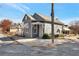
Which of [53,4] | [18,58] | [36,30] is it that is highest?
[53,4]

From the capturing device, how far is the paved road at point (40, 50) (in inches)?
236

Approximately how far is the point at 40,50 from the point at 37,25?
42cm

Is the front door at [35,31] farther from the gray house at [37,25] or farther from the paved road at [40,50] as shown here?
the paved road at [40,50]

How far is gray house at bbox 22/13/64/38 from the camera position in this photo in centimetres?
610

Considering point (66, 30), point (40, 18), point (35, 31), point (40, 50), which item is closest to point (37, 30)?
point (35, 31)

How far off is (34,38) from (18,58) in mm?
484

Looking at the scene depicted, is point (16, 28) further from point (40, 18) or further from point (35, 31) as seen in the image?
point (40, 18)

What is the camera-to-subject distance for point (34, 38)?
616cm

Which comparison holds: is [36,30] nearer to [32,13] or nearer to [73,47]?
[32,13]

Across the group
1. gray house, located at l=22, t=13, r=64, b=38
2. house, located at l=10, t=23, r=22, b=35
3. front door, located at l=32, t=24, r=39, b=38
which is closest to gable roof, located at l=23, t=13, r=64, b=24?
gray house, located at l=22, t=13, r=64, b=38

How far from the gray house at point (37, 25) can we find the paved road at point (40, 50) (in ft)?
0.76

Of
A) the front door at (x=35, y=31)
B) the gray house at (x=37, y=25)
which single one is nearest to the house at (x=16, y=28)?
the gray house at (x=37, y=25)

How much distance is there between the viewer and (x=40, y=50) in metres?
6.07

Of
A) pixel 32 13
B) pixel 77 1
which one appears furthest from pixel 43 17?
pixel 77 1
